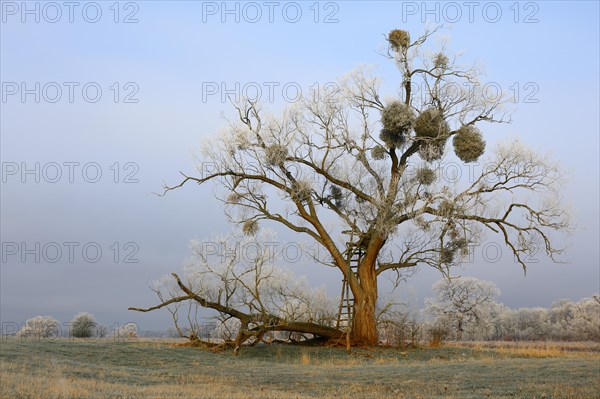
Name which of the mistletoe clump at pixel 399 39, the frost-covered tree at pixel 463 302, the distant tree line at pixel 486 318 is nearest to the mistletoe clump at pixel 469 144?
the mistletoe clump at pixel 399 39

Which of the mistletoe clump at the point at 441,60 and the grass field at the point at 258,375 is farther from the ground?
the mistletoe clump at the point at 441,60

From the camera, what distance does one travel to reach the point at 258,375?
16078mm

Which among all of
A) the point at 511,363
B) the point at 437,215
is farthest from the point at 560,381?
the point at 437,215

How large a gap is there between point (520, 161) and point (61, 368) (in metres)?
16.9

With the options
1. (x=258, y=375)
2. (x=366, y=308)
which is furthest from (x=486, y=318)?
(x=258, y=375)

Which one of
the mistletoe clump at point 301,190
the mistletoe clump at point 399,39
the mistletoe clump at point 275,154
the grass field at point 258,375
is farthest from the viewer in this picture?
the mistletoe clump at point 399,39

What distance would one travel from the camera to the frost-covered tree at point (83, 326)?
3438 centimetres

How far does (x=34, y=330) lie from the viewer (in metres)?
36.6

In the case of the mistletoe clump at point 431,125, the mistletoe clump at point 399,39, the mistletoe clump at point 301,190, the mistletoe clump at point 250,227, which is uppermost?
the mistletoe clump at point 399,39

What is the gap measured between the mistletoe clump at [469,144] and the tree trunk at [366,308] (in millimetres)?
4963

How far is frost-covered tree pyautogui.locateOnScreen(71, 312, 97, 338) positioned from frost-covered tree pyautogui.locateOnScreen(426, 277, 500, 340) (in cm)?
2028

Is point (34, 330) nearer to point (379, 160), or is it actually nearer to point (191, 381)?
point (379, 160)

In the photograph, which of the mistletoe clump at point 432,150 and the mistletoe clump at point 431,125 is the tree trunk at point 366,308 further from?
the mistletoe clump at point 431,125

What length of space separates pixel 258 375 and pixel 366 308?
29.5ft
